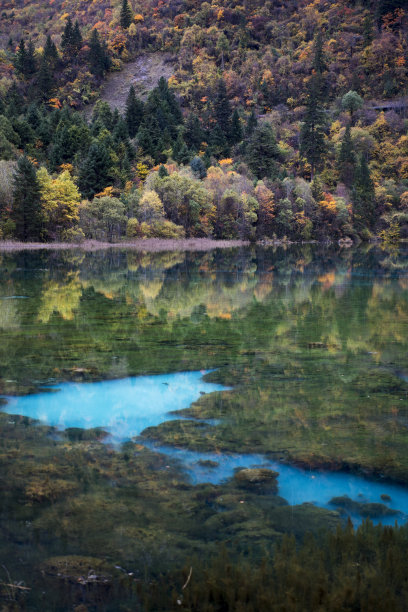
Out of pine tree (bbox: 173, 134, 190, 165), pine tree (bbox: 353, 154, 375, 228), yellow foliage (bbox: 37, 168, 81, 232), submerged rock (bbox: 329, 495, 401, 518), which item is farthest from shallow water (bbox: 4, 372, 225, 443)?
pine tree (bbox: 353, 154, 375, 228)

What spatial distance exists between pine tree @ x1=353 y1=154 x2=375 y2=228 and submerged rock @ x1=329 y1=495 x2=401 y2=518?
76.8 metres

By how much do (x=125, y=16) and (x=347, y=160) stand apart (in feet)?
325

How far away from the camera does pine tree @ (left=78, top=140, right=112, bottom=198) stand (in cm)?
6272

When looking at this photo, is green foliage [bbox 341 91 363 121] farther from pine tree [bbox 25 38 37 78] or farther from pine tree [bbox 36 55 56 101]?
pine tree [bbox 25 38 37 78]

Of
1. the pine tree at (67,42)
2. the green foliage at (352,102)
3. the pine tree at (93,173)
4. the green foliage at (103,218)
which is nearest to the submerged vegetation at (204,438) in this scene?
the green foliage at (103,218)

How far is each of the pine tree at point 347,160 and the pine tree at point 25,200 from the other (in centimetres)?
5144

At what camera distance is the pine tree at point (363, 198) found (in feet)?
257

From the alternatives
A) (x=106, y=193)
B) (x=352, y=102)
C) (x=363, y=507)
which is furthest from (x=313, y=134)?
(x=363, y=507)

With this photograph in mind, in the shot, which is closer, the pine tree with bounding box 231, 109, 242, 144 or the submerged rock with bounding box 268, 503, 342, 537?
the submerged rock with bounding box 268, 503, 342, 537

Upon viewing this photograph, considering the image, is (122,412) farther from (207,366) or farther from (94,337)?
(94,337)

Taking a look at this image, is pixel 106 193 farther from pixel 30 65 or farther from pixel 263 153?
pixel 30 65

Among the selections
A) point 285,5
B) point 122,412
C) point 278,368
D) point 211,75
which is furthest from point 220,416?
point 285,5

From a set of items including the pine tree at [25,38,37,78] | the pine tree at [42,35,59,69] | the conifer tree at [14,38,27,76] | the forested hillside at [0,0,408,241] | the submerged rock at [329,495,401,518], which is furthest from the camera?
the pine tree at [42,35,59,69]

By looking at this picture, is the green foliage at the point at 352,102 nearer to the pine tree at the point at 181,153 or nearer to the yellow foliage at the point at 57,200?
the pine tree at the point at 181,153
